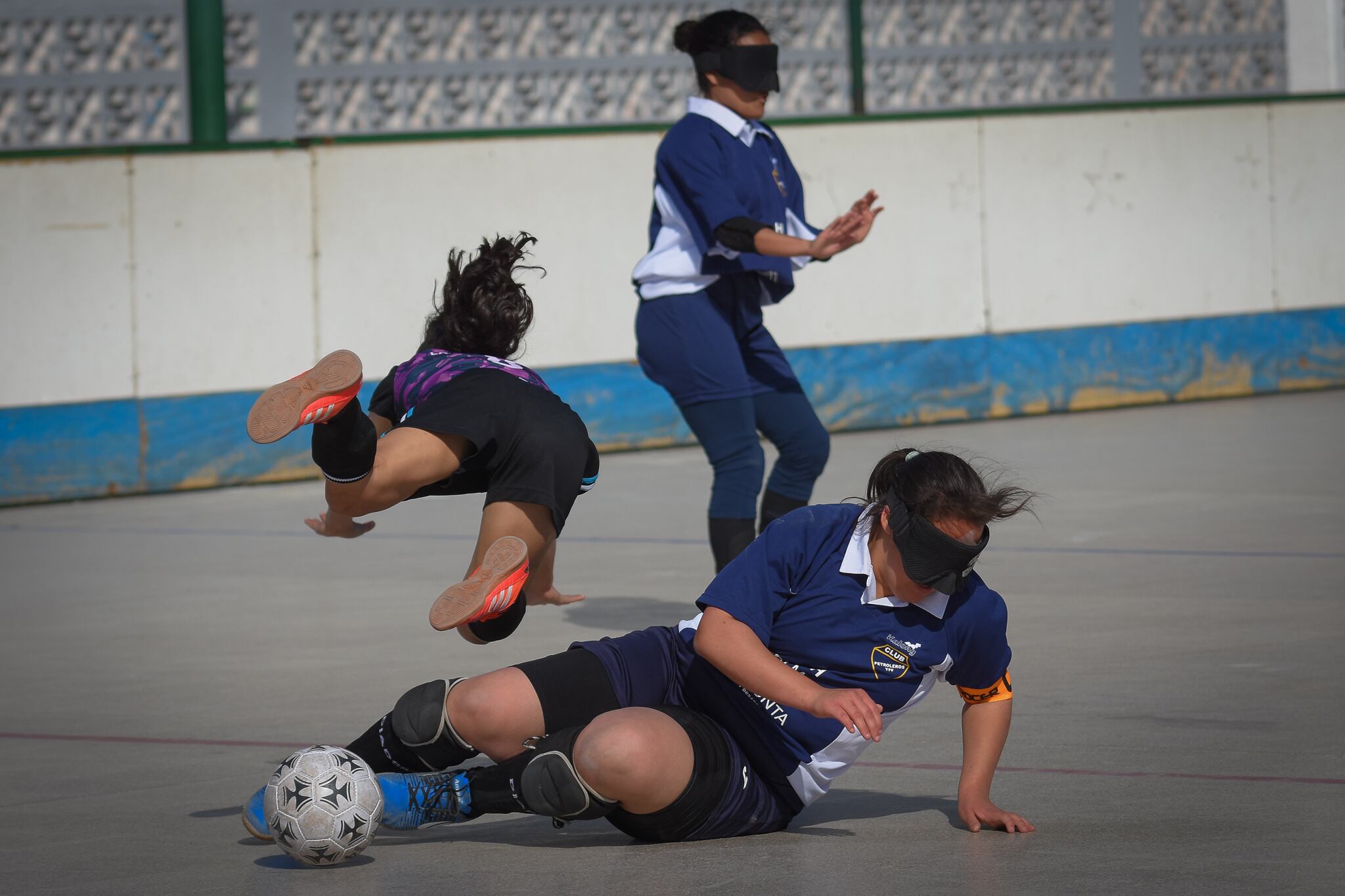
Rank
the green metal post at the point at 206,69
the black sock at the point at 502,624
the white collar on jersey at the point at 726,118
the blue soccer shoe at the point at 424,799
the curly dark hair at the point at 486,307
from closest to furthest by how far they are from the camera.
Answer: the blue soccer shoe at the point at 424,799 < the black sock at the point at 502,624 < the curly dark hair at the point at 486,307 < the white collar on jersey at the point at 726,118 < the green metal post at the point at 206,69

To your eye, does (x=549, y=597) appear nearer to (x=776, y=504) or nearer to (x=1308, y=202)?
(x=776, y=504)

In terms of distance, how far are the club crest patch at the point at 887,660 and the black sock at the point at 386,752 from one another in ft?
3.31

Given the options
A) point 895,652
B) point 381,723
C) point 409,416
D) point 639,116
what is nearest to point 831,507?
point 895,652

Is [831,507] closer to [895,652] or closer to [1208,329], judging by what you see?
[895,652]

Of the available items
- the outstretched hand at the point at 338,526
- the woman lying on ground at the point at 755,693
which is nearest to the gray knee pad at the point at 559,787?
the woman lying on ground at the point at 755,693

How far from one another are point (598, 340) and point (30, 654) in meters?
6.10

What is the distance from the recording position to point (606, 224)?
12.2 m

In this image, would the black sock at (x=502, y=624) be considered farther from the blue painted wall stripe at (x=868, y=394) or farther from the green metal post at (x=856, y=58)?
the green metal post at (x=856, y=58)

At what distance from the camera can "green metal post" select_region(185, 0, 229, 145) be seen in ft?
37.7

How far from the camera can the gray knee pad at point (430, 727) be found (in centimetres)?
416

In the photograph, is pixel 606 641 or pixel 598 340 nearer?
pixel 606 641

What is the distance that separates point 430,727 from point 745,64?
10.3 feet

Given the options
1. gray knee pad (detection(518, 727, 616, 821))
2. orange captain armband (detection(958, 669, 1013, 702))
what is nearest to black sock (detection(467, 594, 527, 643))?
gray knee pad (detection(518, 727, 616, 821))

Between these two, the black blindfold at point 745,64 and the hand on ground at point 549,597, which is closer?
the hand on ground at point 549,597
